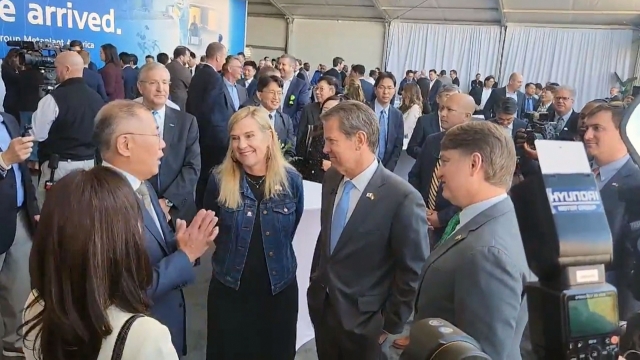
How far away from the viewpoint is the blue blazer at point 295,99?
5.27 meters

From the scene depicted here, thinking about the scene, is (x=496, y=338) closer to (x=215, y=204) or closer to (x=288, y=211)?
(x=288, y=211)

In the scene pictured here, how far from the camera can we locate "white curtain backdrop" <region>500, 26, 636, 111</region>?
1216 centimetres

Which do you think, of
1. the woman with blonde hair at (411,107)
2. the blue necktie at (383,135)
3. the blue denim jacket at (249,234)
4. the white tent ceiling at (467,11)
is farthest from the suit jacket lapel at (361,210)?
the white tent ceiling at (467,11)

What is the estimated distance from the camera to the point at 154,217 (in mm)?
1645

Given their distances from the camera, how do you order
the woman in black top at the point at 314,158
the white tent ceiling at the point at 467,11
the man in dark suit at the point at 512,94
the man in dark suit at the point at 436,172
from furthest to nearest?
the white tent ceiling at the point at 467,11 < the man in dark suit at the point at 512,94 < the woman in black top at the point at 314,158 < the man in dark suit at the point at 436,172

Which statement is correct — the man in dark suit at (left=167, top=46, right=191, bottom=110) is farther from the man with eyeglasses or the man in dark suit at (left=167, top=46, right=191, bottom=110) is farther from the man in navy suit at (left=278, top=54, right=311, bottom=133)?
the man with eyeglasses

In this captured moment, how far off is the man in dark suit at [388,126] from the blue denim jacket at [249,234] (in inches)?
82.9

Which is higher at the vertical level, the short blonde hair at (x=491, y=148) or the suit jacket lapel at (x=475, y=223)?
the short blonde hair at (x=491, y=148)

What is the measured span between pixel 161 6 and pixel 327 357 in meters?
10.6

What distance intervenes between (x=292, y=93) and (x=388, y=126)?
153cm

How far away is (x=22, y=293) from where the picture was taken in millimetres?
2430

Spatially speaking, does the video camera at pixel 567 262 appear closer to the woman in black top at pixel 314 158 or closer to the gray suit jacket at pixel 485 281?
the gray suit jacket at pixel 485 281

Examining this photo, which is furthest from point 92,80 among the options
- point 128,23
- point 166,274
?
point 128,23

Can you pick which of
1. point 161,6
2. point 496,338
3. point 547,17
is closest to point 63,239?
point 496,338
